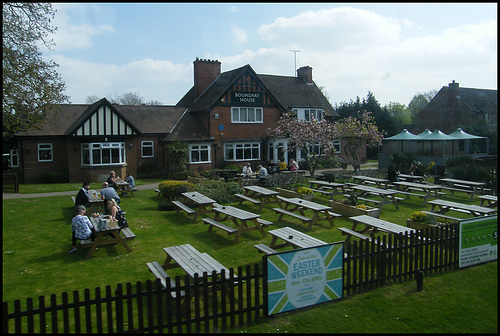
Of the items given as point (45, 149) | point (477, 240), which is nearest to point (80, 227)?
point (477, 240)

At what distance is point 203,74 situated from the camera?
114 ft

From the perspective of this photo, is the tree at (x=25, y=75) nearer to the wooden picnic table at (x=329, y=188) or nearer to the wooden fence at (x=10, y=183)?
the wooden fence at (x=10, y=183)

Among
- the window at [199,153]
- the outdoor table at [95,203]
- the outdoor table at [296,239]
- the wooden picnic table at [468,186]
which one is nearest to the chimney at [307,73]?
the window at [199,153]

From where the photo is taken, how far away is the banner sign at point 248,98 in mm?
32281

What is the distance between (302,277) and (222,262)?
3.50 metres

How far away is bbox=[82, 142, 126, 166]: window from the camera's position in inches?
1062

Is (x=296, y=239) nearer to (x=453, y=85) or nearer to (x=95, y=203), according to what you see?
(x=95, y=203)

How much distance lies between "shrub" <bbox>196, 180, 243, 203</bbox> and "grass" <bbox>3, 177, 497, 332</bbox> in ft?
8.36

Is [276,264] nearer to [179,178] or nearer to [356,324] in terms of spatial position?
[356,324]

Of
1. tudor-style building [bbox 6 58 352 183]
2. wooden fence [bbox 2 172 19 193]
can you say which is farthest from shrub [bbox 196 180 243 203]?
wooden fence [bbox 2 172 19 193]

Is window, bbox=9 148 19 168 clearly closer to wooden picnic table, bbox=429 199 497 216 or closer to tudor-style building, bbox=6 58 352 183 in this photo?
tudor-style building, bbox=6 58 352 183

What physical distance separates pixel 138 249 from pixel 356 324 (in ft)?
22.1

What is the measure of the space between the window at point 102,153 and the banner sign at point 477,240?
23155 millimetres

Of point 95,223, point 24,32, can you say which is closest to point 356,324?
point 95,223
